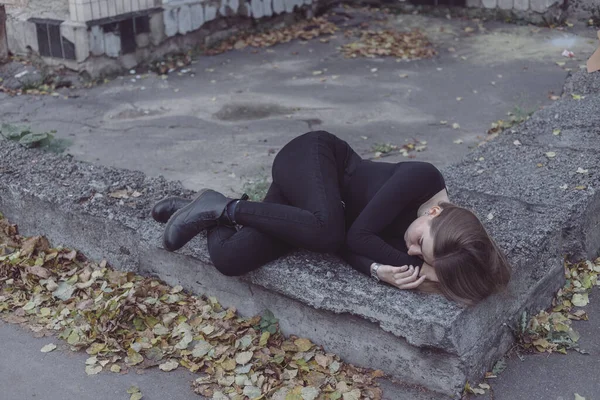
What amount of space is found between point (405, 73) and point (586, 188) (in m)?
4.13

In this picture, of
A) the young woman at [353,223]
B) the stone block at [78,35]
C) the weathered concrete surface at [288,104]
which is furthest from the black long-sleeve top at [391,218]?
the stone block at [78,35]

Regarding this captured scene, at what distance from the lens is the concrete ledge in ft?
10.4

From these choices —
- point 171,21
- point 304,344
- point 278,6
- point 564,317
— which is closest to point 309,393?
point 304,344

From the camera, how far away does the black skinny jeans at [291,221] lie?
3.47m

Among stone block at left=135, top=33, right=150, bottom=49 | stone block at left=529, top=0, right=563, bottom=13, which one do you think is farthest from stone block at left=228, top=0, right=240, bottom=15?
stone block at left=529, top=0, right=563, bottom=13

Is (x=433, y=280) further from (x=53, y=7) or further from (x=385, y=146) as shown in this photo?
(x=53, y=7)

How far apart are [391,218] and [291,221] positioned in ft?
1.44

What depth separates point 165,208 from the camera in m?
3.90

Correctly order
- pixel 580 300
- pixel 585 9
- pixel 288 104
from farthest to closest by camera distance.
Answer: pixel 585 9 < pixel 288 104 < pixel 580 300

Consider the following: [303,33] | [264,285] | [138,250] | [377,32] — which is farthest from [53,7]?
[264,285]

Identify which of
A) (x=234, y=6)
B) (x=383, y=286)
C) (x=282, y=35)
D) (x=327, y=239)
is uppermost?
(x=234, y=6)

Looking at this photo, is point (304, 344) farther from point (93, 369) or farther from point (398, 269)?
point (93, 369)

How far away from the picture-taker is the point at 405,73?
8.04 metres

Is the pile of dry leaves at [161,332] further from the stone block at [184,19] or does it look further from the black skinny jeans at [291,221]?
the stone block at [184,19]
